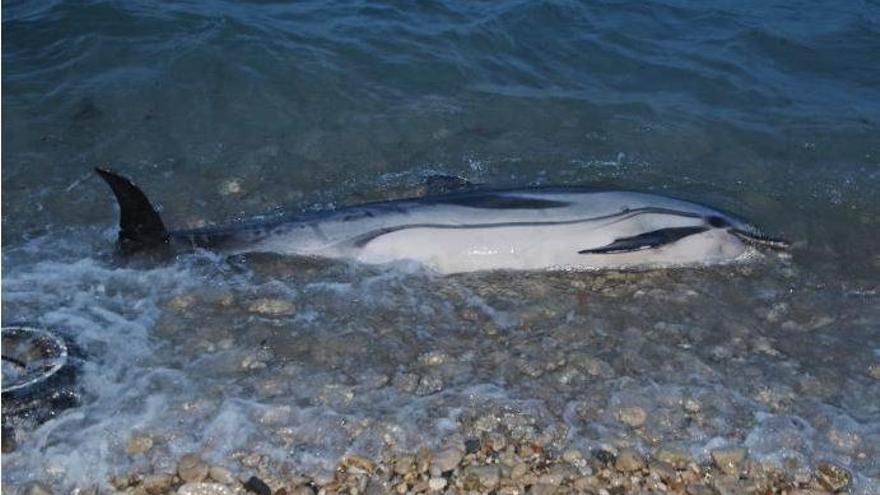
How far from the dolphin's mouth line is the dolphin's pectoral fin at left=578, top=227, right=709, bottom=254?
0.30 m

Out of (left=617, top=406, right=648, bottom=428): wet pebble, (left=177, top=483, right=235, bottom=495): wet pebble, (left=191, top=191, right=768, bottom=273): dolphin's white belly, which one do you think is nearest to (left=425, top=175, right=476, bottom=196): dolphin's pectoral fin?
(left=191, top=191, right=768, bottom=273): dolphin's white belly

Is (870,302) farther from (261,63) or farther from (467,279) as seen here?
(261,63)

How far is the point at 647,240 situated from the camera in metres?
6.55

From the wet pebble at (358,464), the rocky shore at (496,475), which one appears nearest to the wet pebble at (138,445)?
the rocky shore at (496,475)

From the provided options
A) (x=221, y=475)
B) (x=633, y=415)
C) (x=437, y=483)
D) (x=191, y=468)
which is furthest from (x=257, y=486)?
(x=633, y=415)

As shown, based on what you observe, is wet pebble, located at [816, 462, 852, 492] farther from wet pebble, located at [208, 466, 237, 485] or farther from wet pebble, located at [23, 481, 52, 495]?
wet pebble, located at [23, 481, 52, 495]

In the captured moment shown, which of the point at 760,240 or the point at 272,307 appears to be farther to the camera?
the point at 760,240

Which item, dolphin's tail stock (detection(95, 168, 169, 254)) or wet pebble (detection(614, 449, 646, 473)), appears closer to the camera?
wet pebble (detection(614, 449, 646, 473))

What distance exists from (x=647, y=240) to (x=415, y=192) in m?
2.29

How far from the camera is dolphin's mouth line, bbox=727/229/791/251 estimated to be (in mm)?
6828

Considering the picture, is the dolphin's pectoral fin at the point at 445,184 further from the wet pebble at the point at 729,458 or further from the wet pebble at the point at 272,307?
the wet pebble at the point at 729,458

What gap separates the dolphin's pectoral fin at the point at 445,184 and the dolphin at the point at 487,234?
0.56m

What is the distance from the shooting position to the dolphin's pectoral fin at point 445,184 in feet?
24.2

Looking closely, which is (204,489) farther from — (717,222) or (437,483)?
(717,222)
